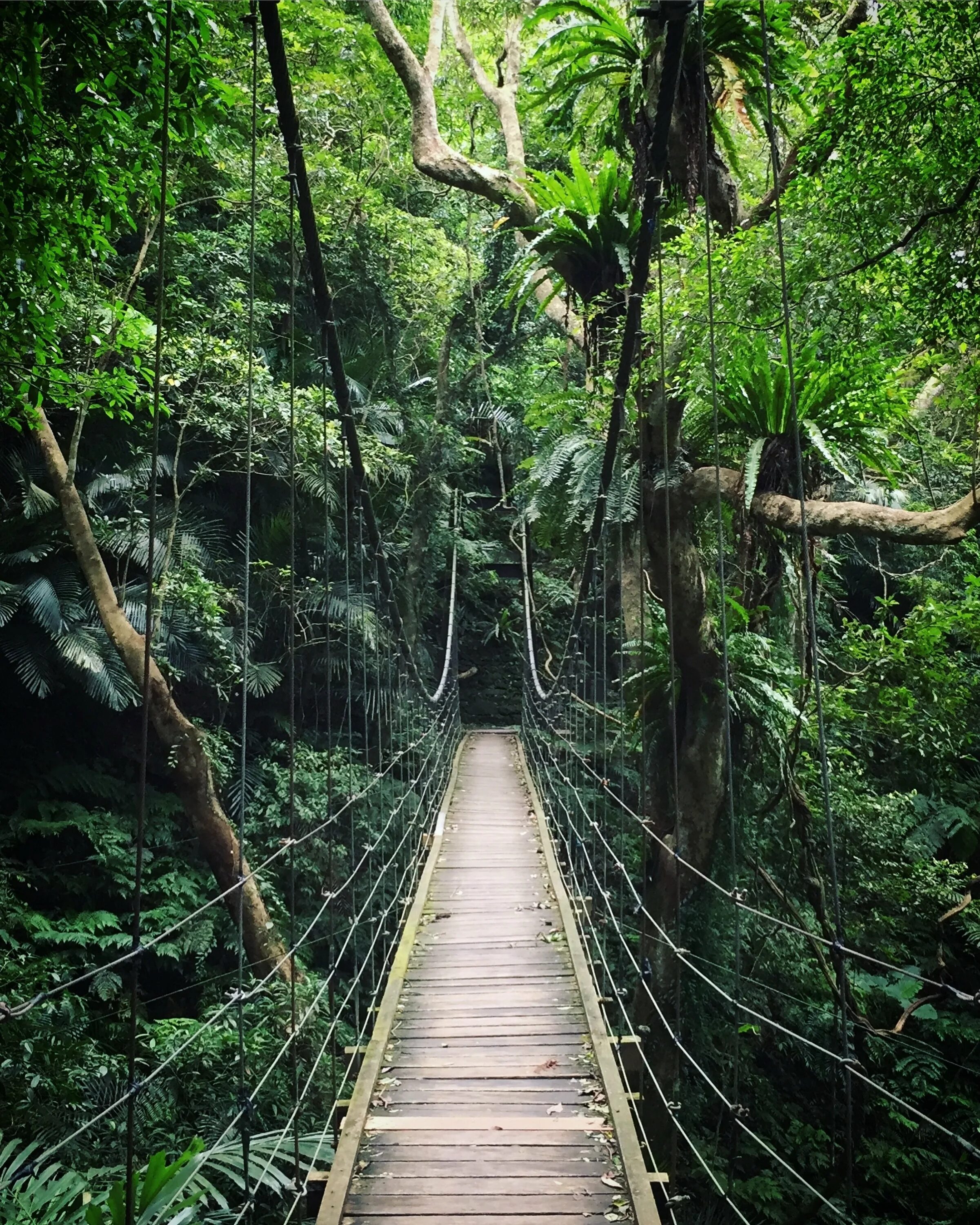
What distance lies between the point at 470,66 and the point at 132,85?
3670 mm

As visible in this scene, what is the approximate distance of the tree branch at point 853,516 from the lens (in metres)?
1.91

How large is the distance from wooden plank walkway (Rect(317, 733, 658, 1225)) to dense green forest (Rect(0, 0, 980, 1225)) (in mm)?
227

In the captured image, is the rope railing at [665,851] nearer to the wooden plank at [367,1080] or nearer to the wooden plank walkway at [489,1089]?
the wooden plank walkway at [489,1089]

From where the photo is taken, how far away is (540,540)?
3.67 meters

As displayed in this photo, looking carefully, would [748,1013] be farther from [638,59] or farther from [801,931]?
[638,59]

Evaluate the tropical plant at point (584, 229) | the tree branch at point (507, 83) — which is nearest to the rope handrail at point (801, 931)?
the tropical plant at point (584, 229)

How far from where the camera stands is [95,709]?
15.8 feet

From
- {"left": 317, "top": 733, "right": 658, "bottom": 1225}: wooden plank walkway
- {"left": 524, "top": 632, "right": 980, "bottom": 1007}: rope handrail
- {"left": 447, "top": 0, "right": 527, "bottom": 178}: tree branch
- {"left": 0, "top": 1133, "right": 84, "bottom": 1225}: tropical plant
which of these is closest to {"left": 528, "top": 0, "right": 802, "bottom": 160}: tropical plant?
{"left": 447, "top": 0, "right": 527, "bottom": 178}: tree branch

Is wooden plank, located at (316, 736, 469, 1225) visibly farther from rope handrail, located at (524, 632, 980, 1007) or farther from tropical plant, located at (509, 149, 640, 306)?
tropical plant, located at (509, 149, 640, 306)

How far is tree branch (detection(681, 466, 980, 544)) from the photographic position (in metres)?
1.91

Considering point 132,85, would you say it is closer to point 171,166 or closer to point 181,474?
point 171,166

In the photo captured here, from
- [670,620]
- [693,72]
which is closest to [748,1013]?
[670,620]

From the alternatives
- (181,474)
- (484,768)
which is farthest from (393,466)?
(484,768)

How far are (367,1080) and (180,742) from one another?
7.02 feet
